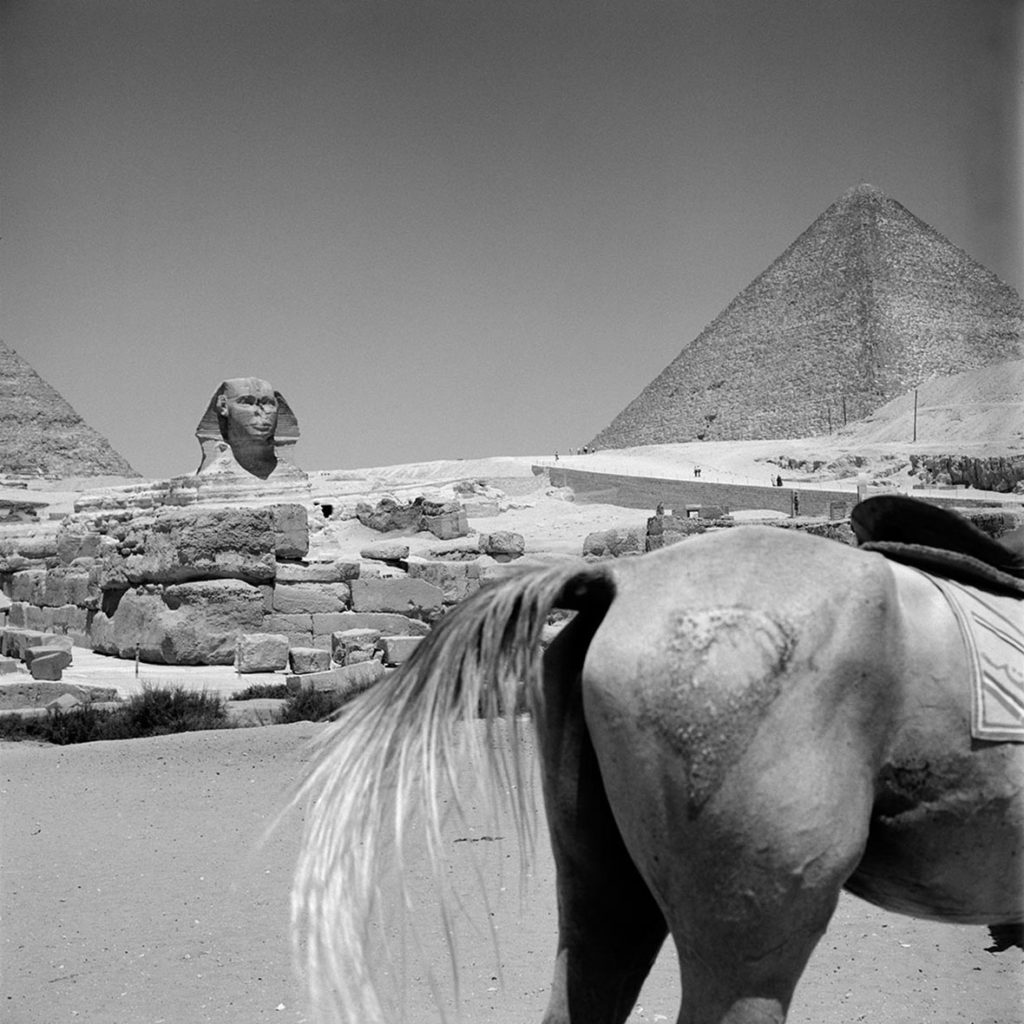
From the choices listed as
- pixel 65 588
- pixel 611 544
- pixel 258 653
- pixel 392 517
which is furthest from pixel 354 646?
pixel 392 517

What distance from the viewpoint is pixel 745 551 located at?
228 cm

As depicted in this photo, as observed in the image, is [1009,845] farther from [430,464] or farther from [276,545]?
[430,464]

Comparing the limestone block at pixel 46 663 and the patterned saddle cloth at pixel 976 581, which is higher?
the patterned saddle cloth at pixel 976 581

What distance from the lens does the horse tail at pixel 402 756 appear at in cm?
228

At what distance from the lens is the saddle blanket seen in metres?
2.20

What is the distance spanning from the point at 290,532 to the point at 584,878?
1173cm

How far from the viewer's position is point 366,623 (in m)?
13.2

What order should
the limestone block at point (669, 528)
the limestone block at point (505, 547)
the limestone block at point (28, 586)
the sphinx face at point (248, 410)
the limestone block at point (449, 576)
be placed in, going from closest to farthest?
the limestone block at point (449, 576) → the limestone block at point (28, 586) → the limestone block at point (505, 547) → the sphinx face at point (248, 410) → the limestone block at point (669, 528)

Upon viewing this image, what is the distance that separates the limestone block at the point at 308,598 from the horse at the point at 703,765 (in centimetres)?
1053

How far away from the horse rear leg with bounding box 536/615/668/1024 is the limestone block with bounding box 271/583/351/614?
1051 cm

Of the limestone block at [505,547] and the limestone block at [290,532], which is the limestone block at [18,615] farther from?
the limestone block at [505,547]

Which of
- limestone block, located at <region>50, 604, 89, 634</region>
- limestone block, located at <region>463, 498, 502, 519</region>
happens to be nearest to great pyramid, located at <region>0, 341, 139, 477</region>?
limestone block, located at <region>463, 498, 502, 519</region>

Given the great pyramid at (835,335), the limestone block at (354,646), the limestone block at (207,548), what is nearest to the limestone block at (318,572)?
the limestone block at (207,548)

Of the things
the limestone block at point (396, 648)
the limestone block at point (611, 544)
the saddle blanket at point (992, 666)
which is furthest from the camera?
the limestone block at point (611, 544)
